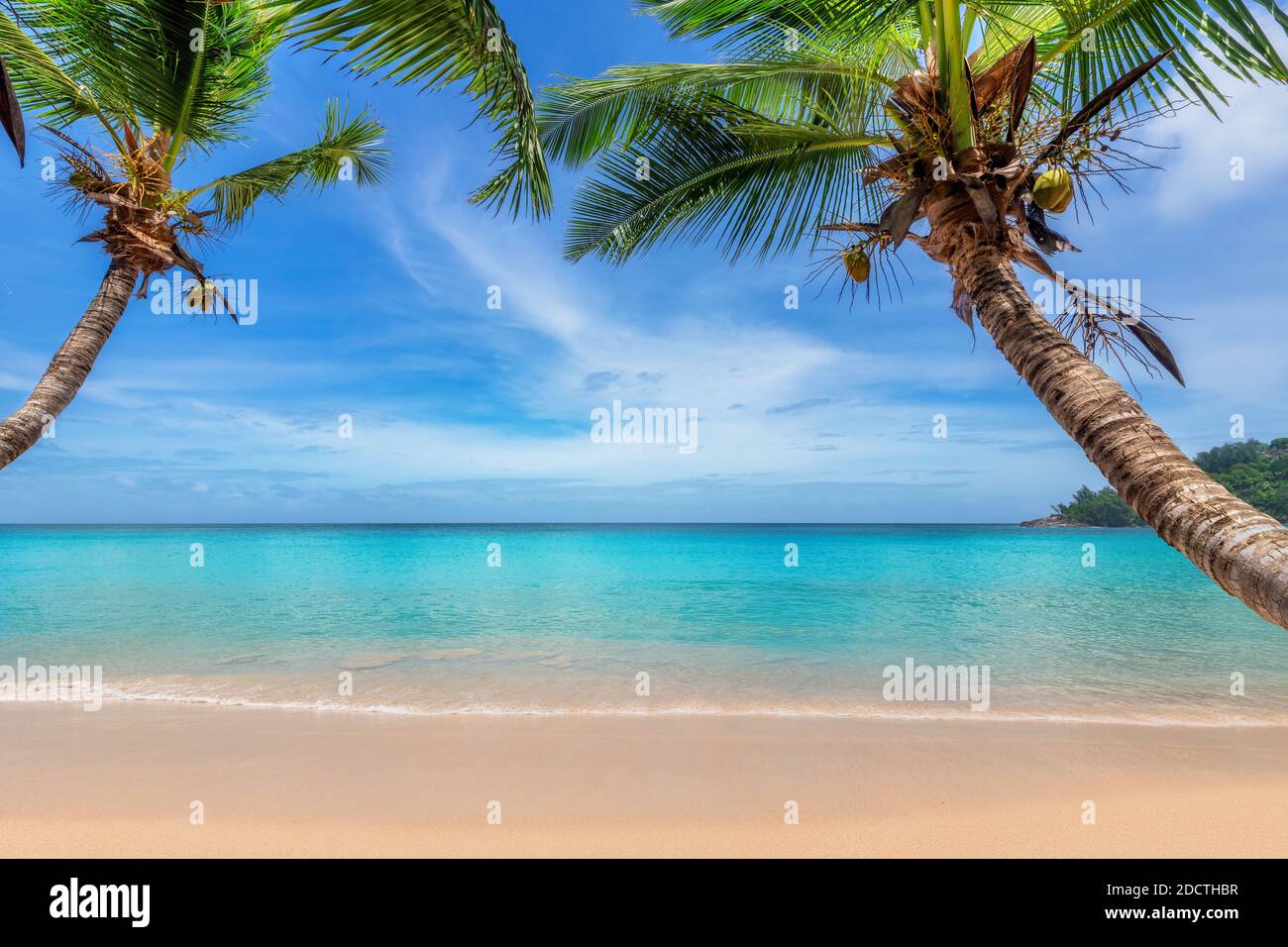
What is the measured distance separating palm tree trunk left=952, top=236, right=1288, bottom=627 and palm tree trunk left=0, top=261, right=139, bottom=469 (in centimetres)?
568

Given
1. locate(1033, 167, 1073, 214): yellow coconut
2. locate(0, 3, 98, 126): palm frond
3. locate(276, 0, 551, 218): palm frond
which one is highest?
locate(0, 3, 98, 126): palm frond

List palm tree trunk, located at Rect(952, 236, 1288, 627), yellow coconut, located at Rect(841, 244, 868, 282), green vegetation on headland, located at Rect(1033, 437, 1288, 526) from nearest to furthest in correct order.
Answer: palm tree trunk, located at Rect(952, 236, 1288, 627) < yellow coconut, located at Rect(841, 244, 868, 282) < green vegetation on headland, located at Rect(1033, 437, 1288, 526)

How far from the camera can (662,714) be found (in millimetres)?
7070

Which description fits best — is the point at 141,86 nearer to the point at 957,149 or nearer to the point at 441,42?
the point at 441,42

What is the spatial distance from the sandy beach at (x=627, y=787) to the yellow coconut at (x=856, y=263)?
374 cm

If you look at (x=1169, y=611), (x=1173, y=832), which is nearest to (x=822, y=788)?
(x=1173, y=832)

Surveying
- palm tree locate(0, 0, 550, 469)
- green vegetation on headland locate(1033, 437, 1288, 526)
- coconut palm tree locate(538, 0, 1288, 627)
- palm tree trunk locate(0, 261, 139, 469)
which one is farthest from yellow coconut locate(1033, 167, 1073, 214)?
green vegetation on headland locate(1033, 437, 1288, 526)

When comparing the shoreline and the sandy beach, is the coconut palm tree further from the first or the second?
the shoreline

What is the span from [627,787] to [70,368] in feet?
17.0

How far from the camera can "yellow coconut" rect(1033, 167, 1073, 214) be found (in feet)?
10.5

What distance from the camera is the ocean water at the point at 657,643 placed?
305 inches

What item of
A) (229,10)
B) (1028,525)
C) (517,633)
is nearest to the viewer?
(229,10)

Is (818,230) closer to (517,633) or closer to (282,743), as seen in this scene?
(282,743)
